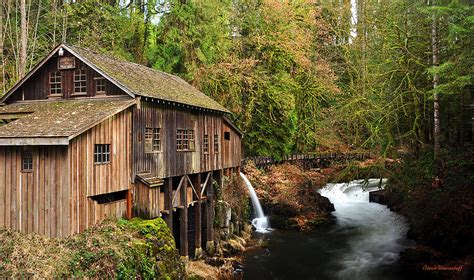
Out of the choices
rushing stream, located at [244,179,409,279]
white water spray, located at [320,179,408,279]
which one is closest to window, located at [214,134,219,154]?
rushing stream, located at [244,179,409,279]

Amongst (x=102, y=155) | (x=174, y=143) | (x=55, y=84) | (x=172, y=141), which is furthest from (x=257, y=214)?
(x=55, y=84)

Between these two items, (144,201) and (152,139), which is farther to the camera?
(152,139)

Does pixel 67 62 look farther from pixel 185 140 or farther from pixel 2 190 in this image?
pixel 185 140

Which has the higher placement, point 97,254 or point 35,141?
point 35,141

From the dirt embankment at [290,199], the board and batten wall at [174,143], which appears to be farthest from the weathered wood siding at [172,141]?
the dirt embankment at [290,199]

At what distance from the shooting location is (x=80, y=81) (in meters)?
14.7

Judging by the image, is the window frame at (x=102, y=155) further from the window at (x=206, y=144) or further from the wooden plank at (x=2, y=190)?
the window at (x=206, y=144)

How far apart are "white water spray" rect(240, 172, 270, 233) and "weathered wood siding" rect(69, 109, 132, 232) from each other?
12.1 m

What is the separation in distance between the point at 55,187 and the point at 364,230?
57.1 feet

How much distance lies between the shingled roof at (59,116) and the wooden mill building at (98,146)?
0.04 m

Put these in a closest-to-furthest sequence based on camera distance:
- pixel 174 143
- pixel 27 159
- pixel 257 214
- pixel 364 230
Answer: pixel 27 159 < pixel 174 143 < pixel 364 230 < pixel 257 214

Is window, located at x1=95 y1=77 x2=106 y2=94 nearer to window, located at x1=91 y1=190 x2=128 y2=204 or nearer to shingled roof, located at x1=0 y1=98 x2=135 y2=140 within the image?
shingled roof, located at x1=0 y1=98 x2=135 y2=140

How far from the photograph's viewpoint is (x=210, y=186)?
2030cm

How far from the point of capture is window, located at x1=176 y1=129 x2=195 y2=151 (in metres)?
17.1
